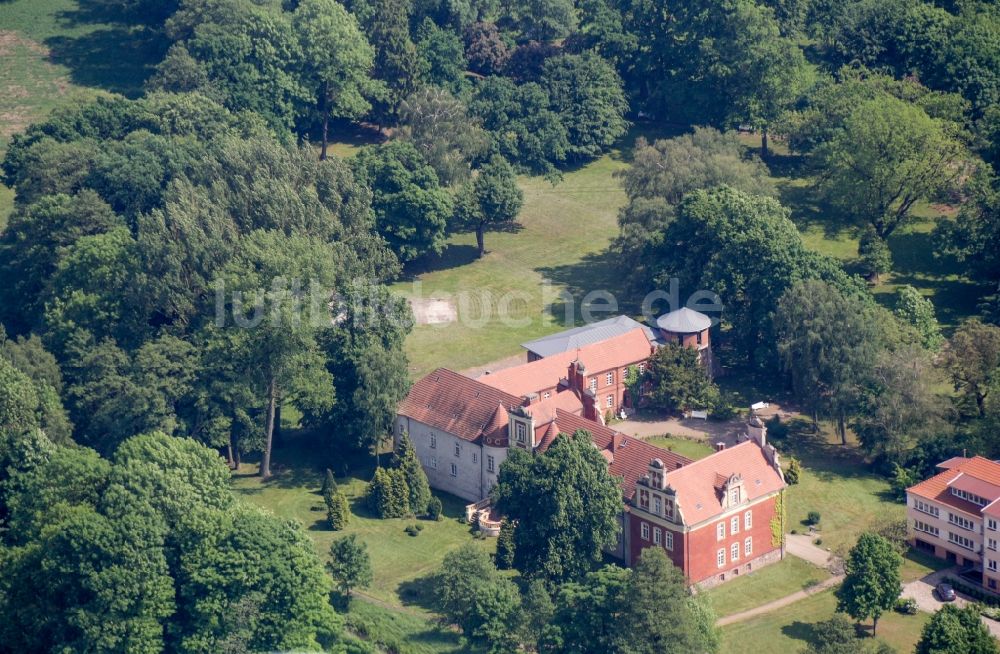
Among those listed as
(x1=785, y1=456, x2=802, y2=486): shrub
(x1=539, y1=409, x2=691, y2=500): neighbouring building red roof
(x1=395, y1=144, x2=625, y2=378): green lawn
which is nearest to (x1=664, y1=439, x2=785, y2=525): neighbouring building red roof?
(x1=539, y1=409, x2=691, y2=500): neighbouring building red roof

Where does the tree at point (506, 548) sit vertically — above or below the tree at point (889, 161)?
below

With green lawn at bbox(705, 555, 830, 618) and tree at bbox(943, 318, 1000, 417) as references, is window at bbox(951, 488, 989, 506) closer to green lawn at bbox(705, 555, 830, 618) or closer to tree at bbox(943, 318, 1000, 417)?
green lawn at bbox(705, 555, 830, 618)

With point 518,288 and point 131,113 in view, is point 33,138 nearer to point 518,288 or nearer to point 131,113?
point 131,113

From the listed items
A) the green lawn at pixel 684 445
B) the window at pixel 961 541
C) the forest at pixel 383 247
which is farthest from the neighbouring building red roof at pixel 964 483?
the green lawn at pixel 684 445

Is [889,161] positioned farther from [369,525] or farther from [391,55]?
[369,525]

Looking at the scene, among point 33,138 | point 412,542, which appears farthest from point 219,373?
point 33,138

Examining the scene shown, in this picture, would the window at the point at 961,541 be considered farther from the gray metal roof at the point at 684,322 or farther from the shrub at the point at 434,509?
the shrub at the point at 434,509
